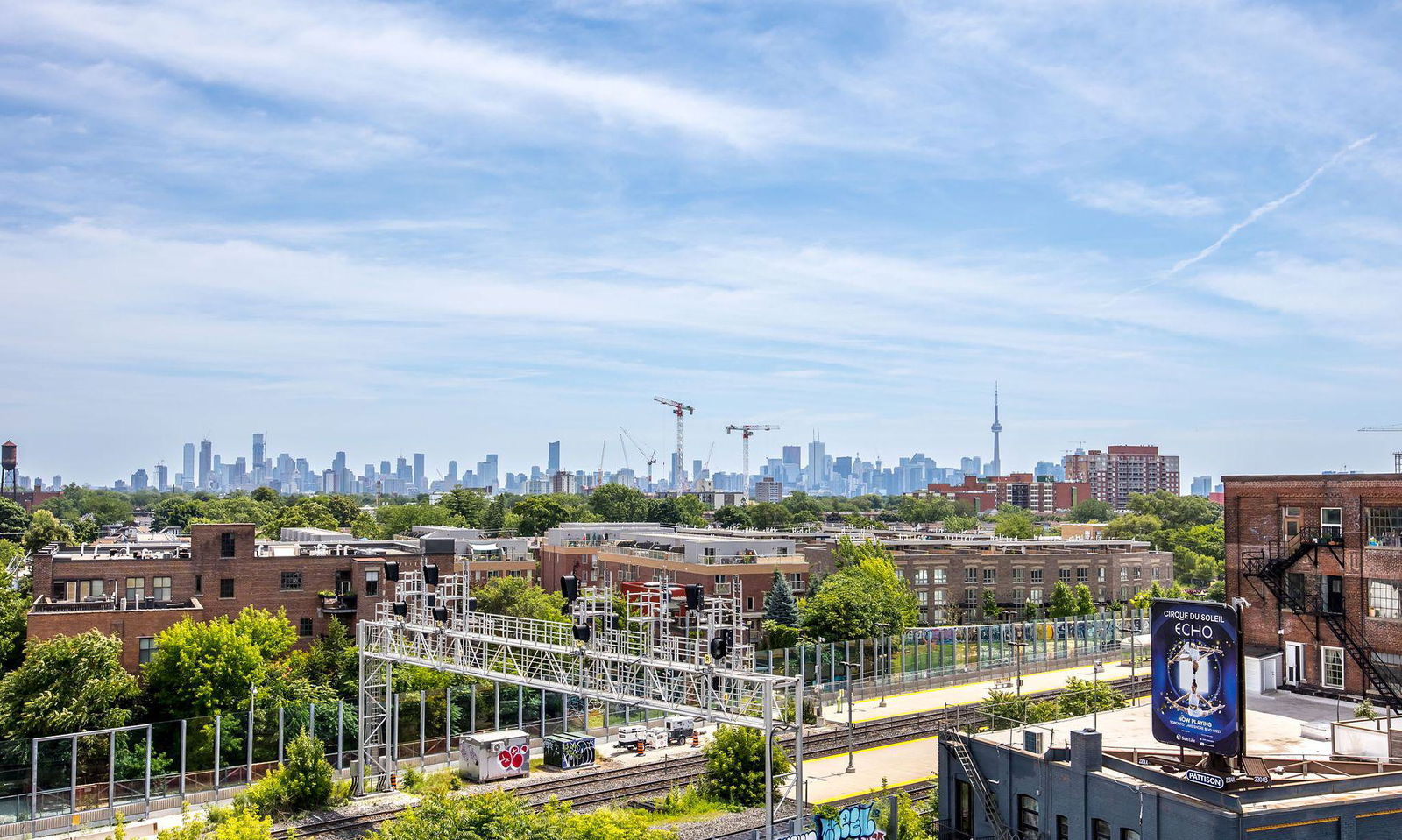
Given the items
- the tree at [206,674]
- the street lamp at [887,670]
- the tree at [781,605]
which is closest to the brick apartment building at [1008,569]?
the tree at [781,605]

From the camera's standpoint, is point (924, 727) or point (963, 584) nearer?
point (924, 727)

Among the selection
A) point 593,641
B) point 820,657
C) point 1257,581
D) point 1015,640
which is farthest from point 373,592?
point 1257,581

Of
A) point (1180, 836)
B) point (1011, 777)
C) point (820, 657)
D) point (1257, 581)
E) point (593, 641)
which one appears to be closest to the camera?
point (1180, 836)

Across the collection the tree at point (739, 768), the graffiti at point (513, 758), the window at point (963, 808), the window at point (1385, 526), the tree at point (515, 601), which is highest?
the window at point (1385, 526)

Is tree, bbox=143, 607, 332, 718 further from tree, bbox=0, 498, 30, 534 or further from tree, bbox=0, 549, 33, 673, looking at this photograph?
tree, bbox=0, 498, 30, 534

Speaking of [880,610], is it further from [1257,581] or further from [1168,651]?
[1168,651]

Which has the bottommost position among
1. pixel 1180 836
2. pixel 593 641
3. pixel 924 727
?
pixel 924 727

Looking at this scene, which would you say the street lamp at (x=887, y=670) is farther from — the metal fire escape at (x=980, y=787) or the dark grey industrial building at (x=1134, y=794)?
the metal fire escape at (x=980, y=787)
